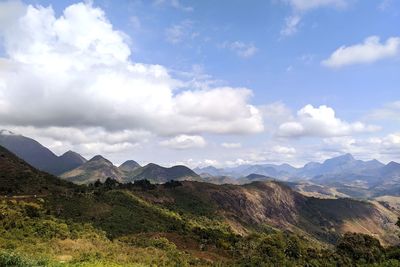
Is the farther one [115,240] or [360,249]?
[360,249]

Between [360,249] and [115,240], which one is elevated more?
[115,240]

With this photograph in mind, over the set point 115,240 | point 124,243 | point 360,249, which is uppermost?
point 115,240

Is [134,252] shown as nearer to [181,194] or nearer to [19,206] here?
[19,206]

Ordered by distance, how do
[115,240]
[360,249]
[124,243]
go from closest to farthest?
1. [124,243]
2. [115,240]
3. [360,249]

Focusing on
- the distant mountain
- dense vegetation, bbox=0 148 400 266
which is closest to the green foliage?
dense vegetation, bbox=0 148 400 266

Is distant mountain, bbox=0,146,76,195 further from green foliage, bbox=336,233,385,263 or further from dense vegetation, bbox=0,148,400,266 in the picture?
green foliage, bbox=336,233,385,263

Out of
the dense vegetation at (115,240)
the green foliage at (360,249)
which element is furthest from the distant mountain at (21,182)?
the green foliage at (360,249)

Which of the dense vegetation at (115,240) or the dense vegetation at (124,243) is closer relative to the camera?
the dense vegetation at (124,243)

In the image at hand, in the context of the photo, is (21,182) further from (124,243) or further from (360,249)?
(360,249)

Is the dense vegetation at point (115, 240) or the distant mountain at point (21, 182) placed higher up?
the distant mountain at point (21, 182)

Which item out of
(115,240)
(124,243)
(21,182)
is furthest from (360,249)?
(21,182)

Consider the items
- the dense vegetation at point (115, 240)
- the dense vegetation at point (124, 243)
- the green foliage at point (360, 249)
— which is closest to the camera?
the dense vegetation at point (124, 243)

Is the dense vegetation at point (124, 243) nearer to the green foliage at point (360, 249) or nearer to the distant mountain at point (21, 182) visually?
the green foliage at point (360, 249)

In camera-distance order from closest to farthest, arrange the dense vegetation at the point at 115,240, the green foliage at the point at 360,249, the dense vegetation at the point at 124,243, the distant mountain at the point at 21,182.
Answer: the dense vegetation at the point at 124,243 < the dense vegetation at the point at 115,240 < the green foliage at the point at 360,249 < the distant mountain at the point at 21,182
